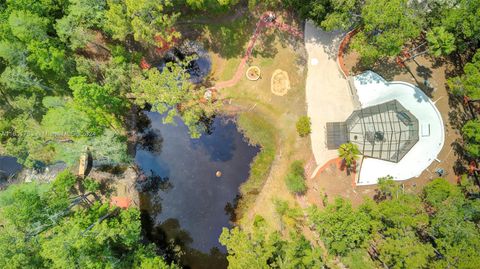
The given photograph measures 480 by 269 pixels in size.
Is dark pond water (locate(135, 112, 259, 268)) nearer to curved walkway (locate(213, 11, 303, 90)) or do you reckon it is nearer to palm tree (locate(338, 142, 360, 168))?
curved walkway (locate(213, 11, 303, 90))

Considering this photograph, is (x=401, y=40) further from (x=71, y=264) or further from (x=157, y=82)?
(x=71, y=264)

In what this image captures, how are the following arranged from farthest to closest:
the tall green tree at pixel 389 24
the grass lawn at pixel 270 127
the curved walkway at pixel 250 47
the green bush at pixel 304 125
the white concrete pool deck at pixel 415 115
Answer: the curved walkway at pixel 250 47
the grass lawn at pixel 270 127
the green bush at pixel 304 125
the white concrete pool deck at pixel 415 115
the tall green tree at pixel 389 24

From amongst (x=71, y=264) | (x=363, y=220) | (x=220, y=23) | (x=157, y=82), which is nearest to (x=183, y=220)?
(x=71, y=264)

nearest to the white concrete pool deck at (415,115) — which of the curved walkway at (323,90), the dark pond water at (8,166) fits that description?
the curved walkway at (323,90)

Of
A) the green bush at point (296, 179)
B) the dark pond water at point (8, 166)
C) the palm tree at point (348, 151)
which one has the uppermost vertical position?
the palm tree at point (348, 151)

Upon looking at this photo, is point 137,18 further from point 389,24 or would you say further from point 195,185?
point 389,24

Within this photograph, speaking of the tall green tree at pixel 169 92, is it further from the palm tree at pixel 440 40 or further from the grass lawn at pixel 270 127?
the palm tree at pixel 440 40

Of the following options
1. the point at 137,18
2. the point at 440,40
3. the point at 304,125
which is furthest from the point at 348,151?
the point at 137,18
